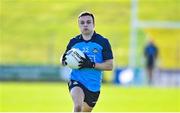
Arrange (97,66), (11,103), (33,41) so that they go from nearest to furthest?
(97,66), (11,103), (33,41)

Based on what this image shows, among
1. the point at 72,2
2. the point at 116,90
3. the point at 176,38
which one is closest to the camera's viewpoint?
the point at 116,90

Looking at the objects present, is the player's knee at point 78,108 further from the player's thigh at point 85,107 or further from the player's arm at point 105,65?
the player's arm at point 105,65

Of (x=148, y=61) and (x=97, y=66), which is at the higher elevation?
(x=97, y=66)

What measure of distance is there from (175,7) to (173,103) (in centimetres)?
2023

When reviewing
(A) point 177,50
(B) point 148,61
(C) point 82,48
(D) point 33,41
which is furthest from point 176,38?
(C) point 82,48

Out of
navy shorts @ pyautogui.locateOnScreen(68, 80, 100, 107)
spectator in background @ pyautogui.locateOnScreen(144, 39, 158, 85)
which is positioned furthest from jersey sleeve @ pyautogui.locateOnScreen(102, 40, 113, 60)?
spectator in background @ pyautogui.locateOnScreen(144, 39, 158, 85)

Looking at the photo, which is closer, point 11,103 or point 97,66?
point 97,66

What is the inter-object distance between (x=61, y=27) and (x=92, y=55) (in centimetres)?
3084

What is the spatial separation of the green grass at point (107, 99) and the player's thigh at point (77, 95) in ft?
29.3

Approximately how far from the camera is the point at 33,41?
134ft

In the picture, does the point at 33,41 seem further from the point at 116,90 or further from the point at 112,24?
the point at 116,90

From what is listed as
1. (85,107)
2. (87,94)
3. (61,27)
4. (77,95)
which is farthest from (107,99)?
(61,27)

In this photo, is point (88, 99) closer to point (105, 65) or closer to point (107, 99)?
point (105, 65)

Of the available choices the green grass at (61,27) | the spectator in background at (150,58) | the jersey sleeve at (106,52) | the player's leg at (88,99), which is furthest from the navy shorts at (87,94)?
the green grass at (61,27)
